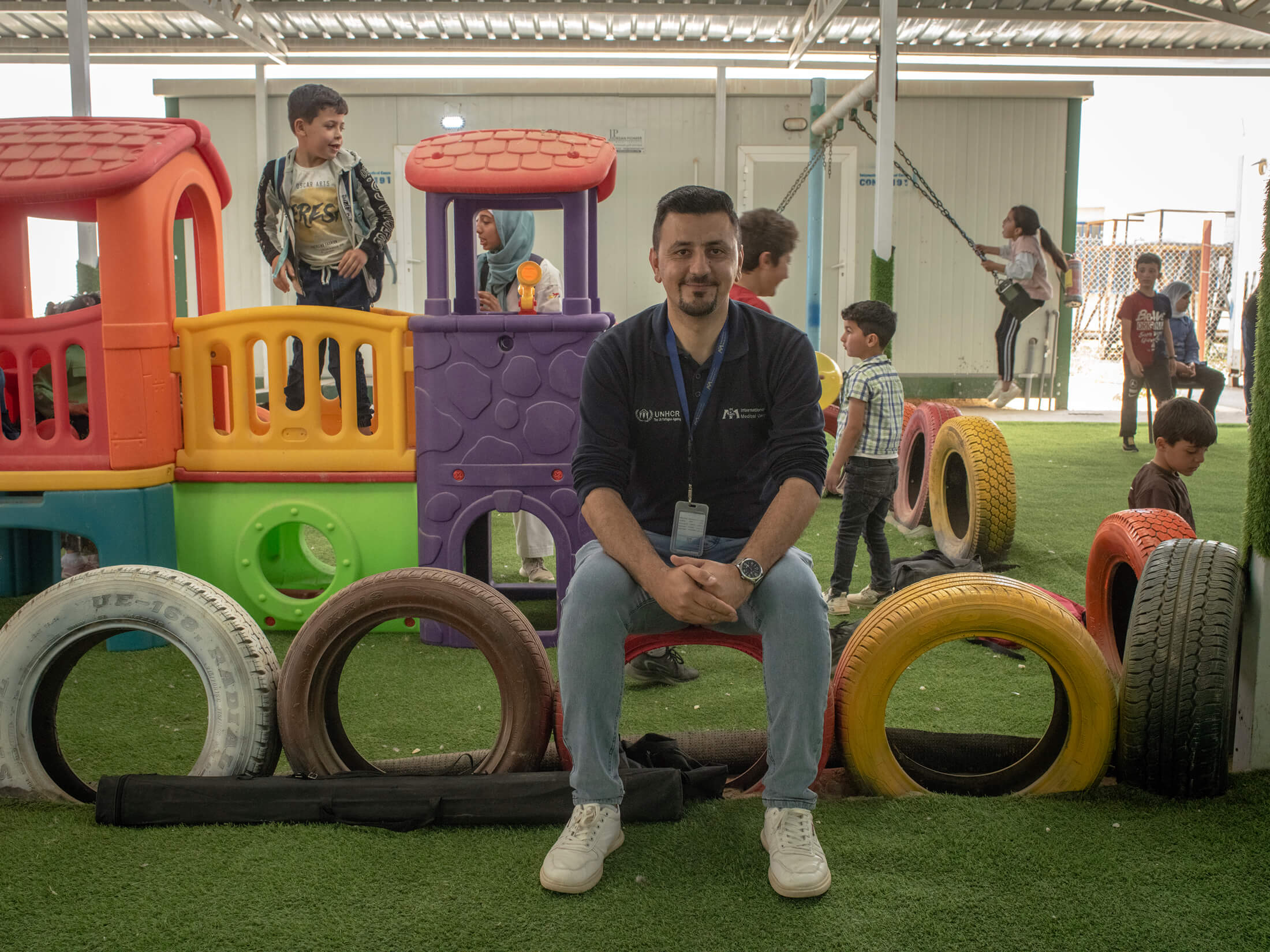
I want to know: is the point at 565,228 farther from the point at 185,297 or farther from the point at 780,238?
the point at 185,297

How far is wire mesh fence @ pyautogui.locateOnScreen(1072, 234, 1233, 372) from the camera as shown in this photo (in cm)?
1576

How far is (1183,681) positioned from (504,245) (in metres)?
4.32

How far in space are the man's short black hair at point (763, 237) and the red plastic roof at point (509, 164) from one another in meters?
0.74

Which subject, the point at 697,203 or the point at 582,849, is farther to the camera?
the point at 697,203

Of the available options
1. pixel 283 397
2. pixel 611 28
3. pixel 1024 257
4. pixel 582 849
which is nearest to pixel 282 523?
pixel 283 397

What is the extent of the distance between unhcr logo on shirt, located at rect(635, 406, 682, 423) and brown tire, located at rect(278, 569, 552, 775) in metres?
0.60

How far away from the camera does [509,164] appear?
12.6 ft

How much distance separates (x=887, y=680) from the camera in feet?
7.95

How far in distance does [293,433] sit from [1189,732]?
11.0 ft

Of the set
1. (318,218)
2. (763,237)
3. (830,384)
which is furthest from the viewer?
(830,384)

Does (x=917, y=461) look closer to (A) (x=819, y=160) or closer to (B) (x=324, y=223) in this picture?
(B) (x=324, y=223)

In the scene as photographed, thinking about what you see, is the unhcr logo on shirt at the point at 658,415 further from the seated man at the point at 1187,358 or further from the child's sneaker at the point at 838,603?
the seated man at the point at 1187,358

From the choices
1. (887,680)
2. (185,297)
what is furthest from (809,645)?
(185,297)

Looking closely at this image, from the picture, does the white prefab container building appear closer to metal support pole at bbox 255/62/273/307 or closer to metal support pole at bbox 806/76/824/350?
metal support pole at bbox 255/62/273/307
